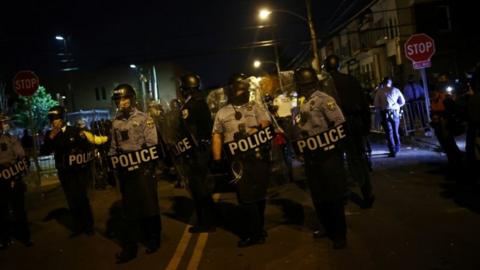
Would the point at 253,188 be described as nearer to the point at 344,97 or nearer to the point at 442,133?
the point at 344,97

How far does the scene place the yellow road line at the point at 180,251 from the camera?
6.79 metres

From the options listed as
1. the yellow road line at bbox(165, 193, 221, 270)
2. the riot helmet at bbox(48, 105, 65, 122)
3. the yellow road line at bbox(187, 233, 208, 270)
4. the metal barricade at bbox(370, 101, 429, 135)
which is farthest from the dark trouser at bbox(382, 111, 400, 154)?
the riot helmet at bbox(48, 105, 65, 122)

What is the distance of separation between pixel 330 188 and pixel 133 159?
2.37m

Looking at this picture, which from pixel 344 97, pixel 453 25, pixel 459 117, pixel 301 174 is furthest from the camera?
pixel 453 25

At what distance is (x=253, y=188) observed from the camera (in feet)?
23.0

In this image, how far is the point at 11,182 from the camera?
28.3 feet

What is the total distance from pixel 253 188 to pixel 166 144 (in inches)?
61.8

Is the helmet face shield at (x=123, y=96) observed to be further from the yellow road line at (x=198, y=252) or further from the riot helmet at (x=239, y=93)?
the yellow road line at (x=198, y=252)

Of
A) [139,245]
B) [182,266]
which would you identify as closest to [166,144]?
[139,245]

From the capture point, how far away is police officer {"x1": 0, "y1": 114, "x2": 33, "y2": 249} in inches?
338

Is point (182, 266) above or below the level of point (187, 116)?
below

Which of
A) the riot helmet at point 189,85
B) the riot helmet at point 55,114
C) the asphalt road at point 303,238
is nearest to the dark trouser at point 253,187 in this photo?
the asphalt road at point 303,238

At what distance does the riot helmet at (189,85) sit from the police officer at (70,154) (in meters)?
1.63

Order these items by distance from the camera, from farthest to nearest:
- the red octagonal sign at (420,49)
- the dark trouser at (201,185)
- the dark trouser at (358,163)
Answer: the red octagonal sign at (420,49), the dark trouser at (358,163), the dark trouser at (201,185)
